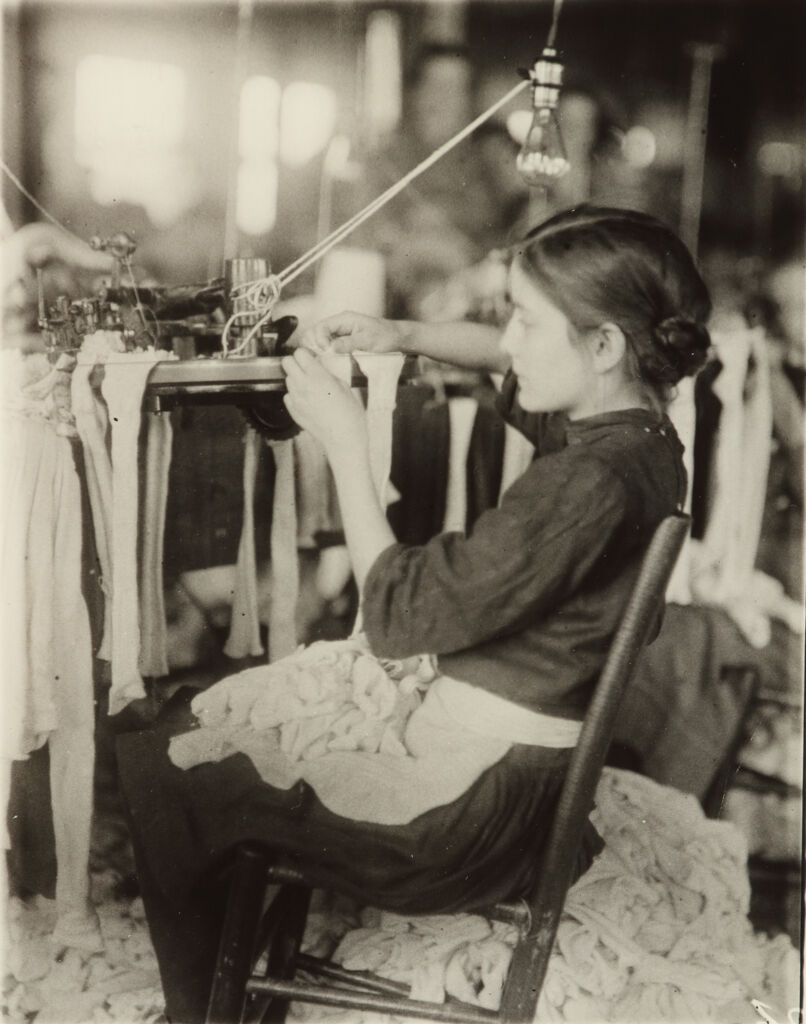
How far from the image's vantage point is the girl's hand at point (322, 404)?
3.61 feet

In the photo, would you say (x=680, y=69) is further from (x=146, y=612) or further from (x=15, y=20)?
(x=146, y=612)

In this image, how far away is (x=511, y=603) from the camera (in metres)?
0.98

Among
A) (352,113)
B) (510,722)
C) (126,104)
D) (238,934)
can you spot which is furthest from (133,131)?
(238,934)

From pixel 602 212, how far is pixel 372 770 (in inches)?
26.3

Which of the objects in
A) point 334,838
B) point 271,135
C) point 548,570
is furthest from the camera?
point 271,135

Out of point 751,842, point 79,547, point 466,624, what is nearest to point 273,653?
point 79,547

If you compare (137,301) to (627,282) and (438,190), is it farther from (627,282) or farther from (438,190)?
(627,282)

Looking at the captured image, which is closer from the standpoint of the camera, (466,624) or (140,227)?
(466,624)

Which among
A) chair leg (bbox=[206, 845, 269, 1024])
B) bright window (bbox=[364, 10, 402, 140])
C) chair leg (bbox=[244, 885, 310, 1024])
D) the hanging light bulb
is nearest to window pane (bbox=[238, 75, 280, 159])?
bright window (bbox=[364, 10, 402, 140])

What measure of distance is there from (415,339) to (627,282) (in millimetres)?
324

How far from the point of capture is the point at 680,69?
128cm

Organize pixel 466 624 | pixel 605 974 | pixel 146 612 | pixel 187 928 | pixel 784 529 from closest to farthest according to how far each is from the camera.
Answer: pixel 466 624
pixel 187 928
pixel 146 612
pixel 605 974
pixel 784 529

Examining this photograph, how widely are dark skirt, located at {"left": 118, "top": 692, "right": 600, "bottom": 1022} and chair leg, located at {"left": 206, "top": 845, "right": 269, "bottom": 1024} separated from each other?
0.08ft

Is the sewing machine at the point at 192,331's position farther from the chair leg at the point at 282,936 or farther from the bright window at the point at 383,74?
the chair leg at the point at 282,936
